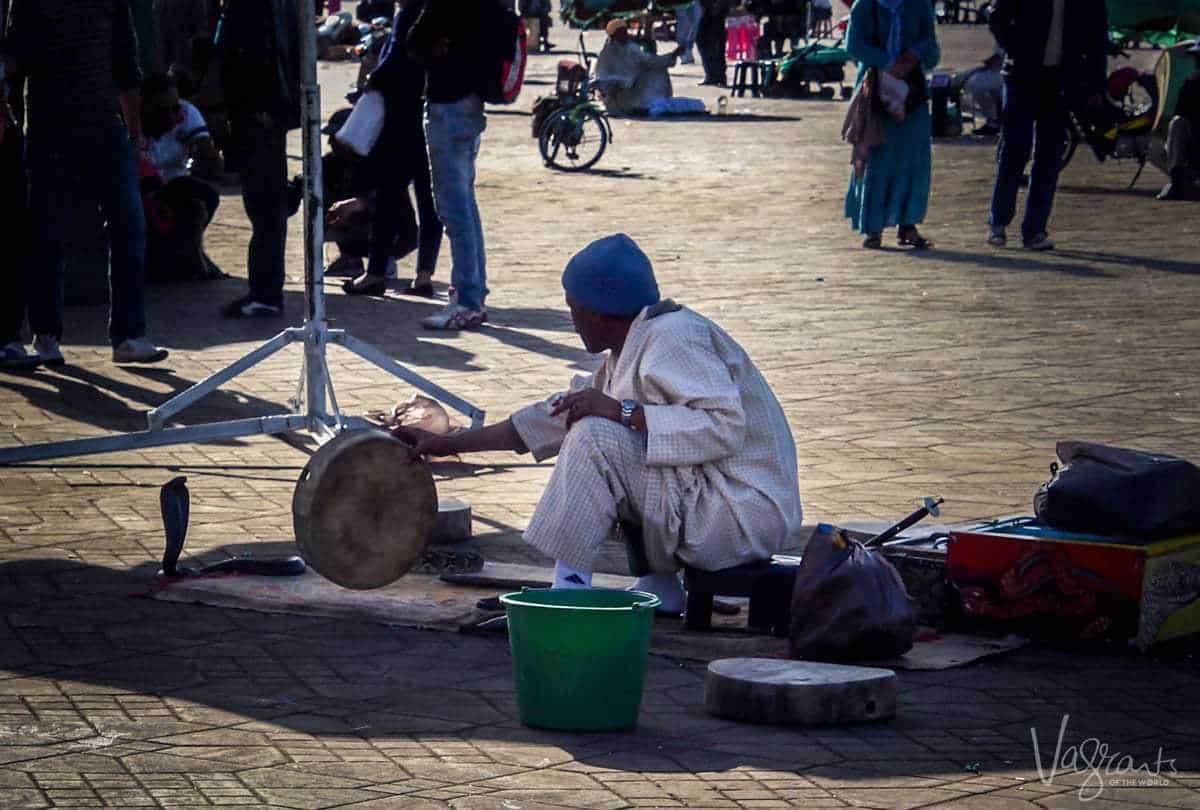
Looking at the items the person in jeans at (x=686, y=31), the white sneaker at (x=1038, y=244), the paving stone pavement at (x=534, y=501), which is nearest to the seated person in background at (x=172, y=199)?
the paving stone pavement at (x=534, y=501)

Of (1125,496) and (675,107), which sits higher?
(1125,496)

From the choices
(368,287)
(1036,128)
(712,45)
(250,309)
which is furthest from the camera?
(712,45)

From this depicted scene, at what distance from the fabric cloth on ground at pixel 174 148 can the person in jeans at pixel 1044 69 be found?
5057mm

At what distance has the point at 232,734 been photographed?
14.7 feet

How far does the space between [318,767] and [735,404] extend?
1546 mm

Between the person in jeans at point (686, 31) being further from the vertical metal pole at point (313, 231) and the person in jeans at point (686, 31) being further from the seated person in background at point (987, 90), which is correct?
the vertical metal pole at point (313, 231)

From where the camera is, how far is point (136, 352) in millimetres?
9297

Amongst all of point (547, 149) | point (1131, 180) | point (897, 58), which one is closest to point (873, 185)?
point (897, 58)

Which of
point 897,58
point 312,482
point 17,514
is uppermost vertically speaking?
point 897,58

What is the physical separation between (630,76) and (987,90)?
196 inches

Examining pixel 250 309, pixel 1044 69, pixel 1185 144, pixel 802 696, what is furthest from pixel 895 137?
pixel 802 696

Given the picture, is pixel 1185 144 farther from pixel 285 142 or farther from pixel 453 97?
pixel 285 142

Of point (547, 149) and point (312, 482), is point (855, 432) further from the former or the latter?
point (547, 149)

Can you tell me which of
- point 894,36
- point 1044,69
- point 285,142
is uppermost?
point 894,36
